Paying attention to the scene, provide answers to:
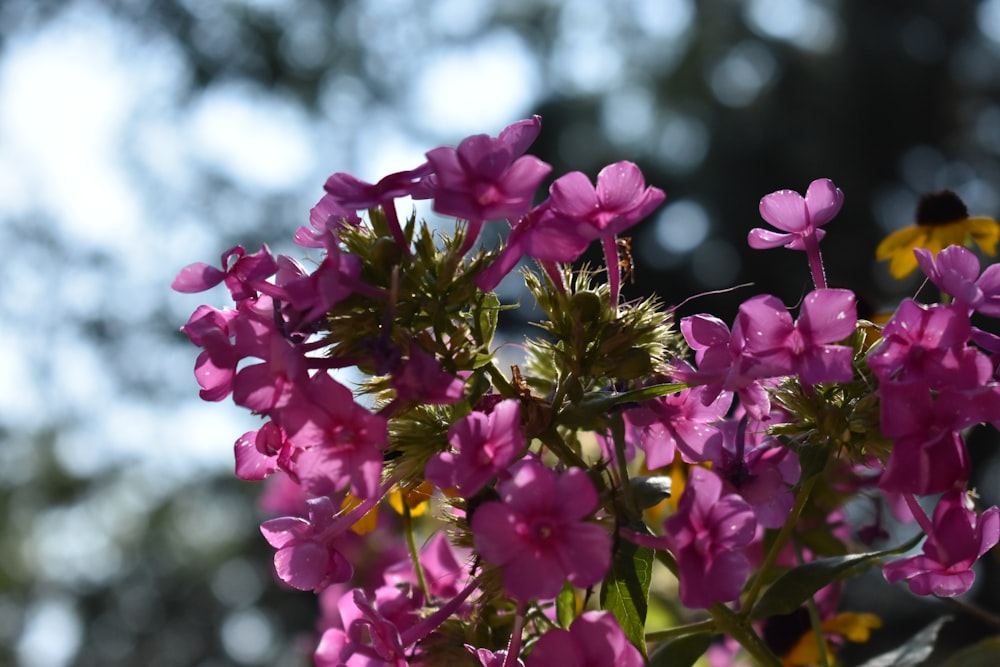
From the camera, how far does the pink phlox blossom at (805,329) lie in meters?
0.82

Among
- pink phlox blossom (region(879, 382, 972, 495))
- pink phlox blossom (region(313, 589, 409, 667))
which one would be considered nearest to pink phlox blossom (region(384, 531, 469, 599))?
pink phlox blossom (region(313, 589, 409, 667))

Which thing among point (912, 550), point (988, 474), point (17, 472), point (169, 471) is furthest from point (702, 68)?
point (912, 550)

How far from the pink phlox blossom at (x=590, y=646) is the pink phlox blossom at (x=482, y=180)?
1.06 feet

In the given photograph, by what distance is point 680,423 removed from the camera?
3.23 feet

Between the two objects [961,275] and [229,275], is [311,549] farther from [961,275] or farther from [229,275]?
[961,275]

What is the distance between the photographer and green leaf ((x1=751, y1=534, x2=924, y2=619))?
0.94 m

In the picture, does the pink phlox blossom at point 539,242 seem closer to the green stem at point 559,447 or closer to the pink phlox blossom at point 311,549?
the green stem at point 559,447

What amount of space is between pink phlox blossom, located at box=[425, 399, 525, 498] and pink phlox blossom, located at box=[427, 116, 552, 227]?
0.52ft

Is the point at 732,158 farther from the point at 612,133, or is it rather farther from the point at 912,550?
the point at 912,550

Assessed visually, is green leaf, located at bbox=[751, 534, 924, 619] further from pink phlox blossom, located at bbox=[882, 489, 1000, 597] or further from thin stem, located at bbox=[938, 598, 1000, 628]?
thin stem, located at bbox=[938, 598, 1000, 628]

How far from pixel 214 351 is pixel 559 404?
0.30 meters

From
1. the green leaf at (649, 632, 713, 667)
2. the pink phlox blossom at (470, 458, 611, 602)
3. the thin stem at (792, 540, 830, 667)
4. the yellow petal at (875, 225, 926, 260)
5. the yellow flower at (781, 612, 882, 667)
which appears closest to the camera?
the pink phlox blossom at (470, 458, 611, 602)

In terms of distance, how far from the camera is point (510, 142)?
34.3 inches

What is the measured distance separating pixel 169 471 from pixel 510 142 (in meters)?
12.2
